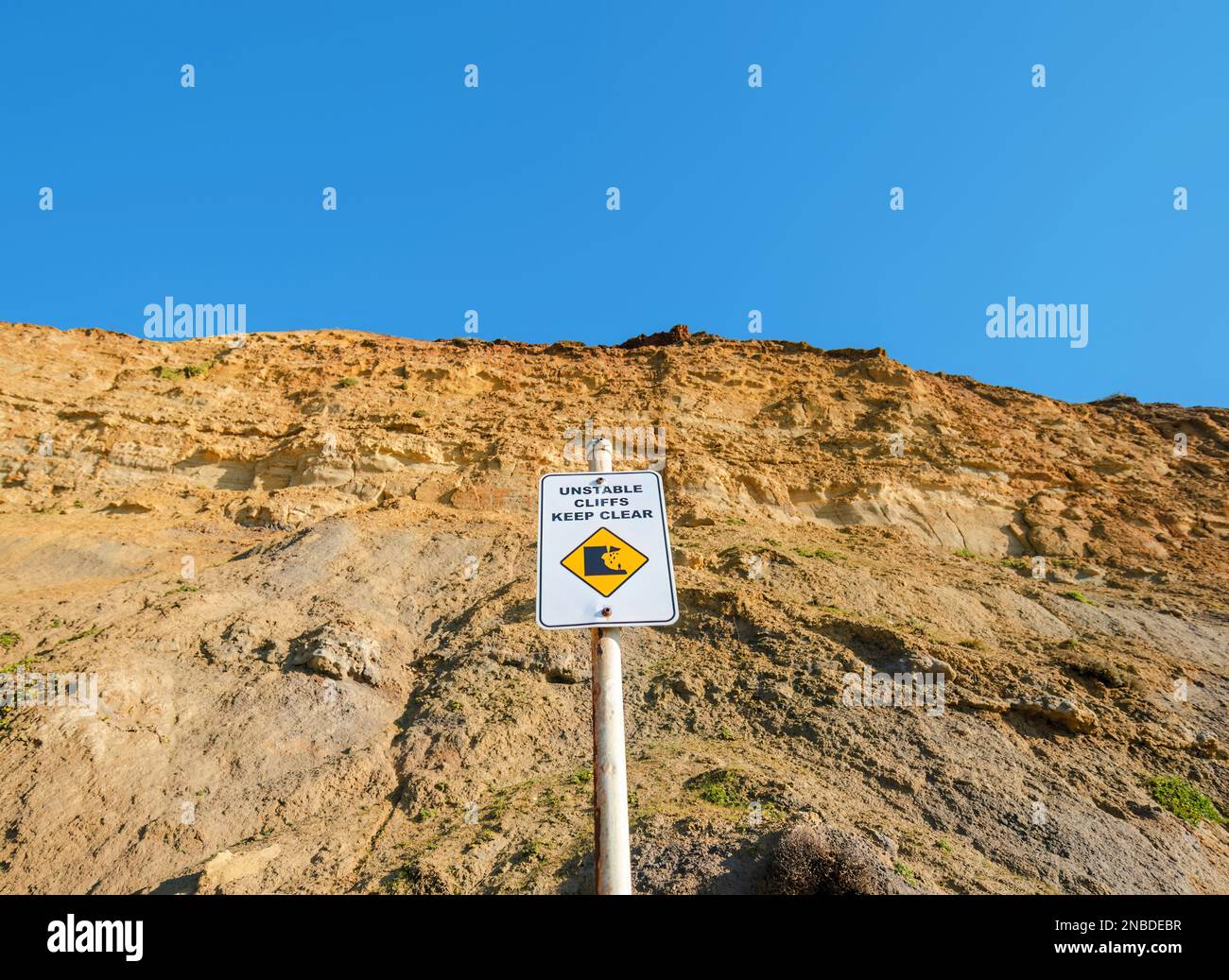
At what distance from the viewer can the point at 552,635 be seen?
11133 mm

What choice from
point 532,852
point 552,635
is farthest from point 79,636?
point 532,852

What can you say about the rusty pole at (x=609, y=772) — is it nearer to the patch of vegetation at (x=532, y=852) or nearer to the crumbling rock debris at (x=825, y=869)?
the crumbling rock debris at (x=825, y=869)

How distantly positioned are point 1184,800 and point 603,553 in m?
9.05

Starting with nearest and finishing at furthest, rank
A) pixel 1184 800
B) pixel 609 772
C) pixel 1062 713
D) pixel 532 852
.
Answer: pixel 609 772 → pixel 532 852 → pixel 1184 800 → pixel 1062 713

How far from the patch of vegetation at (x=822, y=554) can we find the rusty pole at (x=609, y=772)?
39.3ft

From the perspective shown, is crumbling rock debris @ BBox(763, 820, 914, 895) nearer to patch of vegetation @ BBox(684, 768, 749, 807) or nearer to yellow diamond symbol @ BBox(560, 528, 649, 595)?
patch of vegetation @ BBox(684, 768, 749, 807)

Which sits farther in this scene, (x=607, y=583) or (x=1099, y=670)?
(x=1099, y=670)

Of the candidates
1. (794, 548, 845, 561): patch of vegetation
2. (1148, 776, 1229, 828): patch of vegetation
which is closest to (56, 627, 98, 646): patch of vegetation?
(794, 548, 845, 561): patch of vegetation

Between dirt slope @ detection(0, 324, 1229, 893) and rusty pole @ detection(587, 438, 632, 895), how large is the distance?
3.43m

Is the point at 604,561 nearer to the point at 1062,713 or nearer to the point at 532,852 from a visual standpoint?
the point at 532,852

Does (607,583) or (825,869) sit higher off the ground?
(607,583)
